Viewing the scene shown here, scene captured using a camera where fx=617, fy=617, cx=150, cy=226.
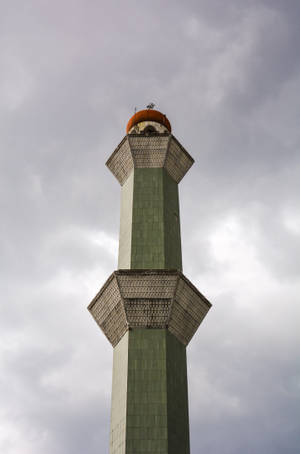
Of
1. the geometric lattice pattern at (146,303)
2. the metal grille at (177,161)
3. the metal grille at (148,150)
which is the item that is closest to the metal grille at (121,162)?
the metal grille at (148,150)

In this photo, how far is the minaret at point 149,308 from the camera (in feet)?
54.2

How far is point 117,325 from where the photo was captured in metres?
18.6

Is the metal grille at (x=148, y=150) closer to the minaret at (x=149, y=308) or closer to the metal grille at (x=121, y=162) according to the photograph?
the minaret at (x=149, y=308)

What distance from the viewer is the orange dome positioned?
24859 millimetres

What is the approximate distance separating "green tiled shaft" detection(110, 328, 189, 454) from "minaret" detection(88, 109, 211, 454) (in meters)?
0.03

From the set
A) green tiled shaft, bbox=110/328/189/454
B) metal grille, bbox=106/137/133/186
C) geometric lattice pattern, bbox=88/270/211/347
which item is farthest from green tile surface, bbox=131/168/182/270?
green tiled shaft, bbox=110/328/189/454

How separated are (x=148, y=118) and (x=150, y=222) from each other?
19.4 ft

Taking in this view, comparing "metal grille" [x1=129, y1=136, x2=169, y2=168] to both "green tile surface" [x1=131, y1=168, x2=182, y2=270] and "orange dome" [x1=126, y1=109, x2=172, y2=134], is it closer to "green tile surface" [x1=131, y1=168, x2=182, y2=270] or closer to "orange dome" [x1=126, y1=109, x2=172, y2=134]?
"green tile surface" [x1=131, y1=168, x2=182, y2=270]

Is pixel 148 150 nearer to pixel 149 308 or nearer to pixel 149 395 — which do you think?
pixel 149 308

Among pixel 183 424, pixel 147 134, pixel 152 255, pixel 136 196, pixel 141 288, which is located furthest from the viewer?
pixel 147 134

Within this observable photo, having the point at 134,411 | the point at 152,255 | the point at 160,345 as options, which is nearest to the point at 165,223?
the point at 152,255

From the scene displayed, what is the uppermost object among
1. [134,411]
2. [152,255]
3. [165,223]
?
[165,223]

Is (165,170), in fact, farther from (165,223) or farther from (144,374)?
(144,374)

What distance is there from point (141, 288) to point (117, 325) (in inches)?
52.8
